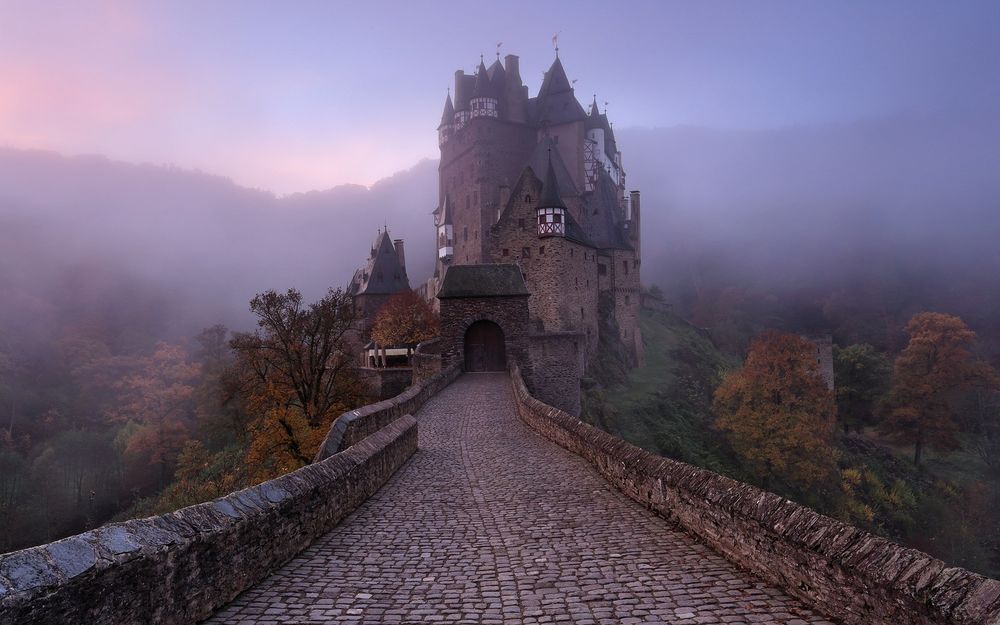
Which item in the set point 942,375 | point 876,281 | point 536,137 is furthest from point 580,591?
point 876,281

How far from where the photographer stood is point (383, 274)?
6216 centimetres

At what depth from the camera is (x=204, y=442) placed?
50.4m

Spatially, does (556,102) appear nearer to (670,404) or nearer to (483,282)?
(670,404)

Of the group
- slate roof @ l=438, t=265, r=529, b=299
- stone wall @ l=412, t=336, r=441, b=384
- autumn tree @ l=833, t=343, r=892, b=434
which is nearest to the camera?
slate roof @ l=438, t=265, r=529, b=299

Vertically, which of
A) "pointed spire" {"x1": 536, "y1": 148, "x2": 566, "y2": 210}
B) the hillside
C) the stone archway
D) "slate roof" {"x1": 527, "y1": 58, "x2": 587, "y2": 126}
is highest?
"slate roof" {"x1": 527, "y1": 58, "x2": 587, "y2": 126}

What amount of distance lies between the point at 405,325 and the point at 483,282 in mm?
16841

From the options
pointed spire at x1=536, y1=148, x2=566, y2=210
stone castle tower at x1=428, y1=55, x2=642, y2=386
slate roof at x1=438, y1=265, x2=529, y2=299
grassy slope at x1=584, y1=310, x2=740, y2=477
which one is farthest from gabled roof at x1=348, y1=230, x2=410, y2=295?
slate roof at x1=438, y1=265, x2=529, y2=299

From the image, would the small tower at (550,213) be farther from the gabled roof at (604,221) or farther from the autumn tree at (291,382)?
the autumn tree at (291,382)

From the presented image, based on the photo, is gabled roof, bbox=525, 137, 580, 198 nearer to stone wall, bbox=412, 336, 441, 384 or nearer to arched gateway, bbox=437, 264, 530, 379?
arched gateway, bbox=437, 264, 530, 379

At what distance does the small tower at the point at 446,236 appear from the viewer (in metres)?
65.6

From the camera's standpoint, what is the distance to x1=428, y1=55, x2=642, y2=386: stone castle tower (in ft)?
143

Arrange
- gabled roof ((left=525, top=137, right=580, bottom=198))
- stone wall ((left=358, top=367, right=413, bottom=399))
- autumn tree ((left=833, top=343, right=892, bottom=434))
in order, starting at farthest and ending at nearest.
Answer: gabled roof ((left=525, top=137, right=580, bottom=198)), autumn tree ((left=833, top=343, right=892, bottom=434)), stone wall ((left=358, top=367, right=413, bottom=399))

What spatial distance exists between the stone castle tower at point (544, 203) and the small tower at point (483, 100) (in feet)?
0.41

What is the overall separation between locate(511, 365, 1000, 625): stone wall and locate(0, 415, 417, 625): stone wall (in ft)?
13.6
